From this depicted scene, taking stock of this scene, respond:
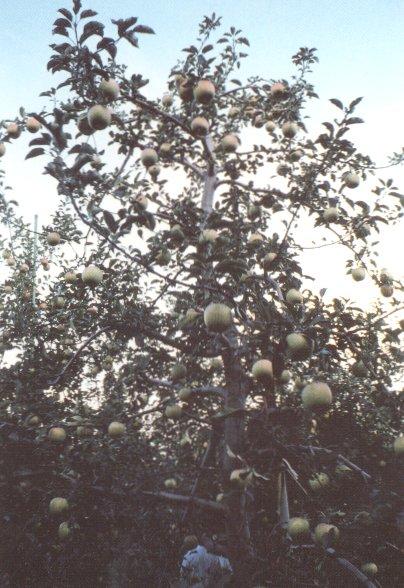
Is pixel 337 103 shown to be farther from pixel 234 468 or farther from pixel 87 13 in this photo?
pixel 234 468

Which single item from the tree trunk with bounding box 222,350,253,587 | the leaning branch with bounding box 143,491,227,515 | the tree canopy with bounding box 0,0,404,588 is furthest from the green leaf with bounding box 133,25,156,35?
the leaning branch with bounding box 143,491,227,515

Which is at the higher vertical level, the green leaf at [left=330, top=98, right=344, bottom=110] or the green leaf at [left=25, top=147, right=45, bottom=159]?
the green leaf at [left=330, top=98, right=344, bottom=110]

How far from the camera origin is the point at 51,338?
5.08m

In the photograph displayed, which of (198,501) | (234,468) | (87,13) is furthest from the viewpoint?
(198,501)

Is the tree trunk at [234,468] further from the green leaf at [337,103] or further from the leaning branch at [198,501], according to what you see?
the green leaf at [337,103]

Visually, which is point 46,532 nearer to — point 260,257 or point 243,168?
point 260,257

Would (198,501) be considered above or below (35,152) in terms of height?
below

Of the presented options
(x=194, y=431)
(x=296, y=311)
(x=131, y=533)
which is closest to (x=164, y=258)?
(x=296, y=311)

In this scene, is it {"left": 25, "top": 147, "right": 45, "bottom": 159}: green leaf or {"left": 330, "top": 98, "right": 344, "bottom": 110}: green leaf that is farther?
{"left": 330, "top": 98, "right": 344, "bottom": 110}: green leaf

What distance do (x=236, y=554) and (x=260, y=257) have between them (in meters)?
2.65

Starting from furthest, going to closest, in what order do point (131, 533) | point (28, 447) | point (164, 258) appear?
point (28, 447)
point (131, 533)
point (164, 258)

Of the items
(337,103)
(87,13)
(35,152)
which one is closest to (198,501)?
(35,152)

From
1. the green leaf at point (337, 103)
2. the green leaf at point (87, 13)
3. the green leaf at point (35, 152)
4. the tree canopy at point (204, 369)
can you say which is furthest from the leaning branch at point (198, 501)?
the green leaf at point (87, 13)

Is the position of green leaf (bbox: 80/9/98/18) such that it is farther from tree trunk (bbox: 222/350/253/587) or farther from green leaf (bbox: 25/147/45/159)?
tree trunk (bbox: 222/350/253/587)
